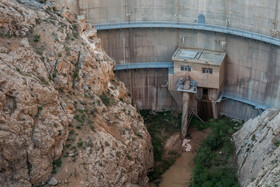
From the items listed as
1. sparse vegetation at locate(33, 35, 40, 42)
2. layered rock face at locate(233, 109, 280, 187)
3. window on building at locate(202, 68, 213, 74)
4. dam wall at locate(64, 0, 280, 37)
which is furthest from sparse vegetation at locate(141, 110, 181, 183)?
sparse vegetation at locate(33, 35, 40, 42)

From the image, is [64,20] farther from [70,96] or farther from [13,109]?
[13,109]

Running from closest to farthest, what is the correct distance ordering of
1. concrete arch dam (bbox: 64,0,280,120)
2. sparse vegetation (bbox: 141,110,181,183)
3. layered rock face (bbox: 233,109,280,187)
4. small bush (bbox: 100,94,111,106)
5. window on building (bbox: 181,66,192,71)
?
layered rock face (bbox: 233,109,280,187)
small bush (bbox: 100,94,111,106)
concrete arch dam (bbox: 64,0,280,120)
sparse vegetation (bbox: 141,110,181,183)
window on building (bbox: 181,66,192,71)

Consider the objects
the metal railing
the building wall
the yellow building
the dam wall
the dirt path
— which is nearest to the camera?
the dam wall

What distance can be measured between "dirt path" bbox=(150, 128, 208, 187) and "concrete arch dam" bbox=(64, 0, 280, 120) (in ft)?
9.69

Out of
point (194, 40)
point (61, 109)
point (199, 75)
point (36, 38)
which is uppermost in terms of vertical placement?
point (36, 38)

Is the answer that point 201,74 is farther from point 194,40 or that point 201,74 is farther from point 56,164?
point 56,164

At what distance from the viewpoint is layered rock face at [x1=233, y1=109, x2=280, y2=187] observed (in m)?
31.4

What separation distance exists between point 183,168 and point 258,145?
289 inches

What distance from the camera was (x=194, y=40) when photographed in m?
42.7

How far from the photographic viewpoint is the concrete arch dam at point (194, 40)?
39.0 meters

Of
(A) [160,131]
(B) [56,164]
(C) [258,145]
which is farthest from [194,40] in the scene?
(B) [56,164]

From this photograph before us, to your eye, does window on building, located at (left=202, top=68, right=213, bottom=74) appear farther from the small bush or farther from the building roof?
the small bush

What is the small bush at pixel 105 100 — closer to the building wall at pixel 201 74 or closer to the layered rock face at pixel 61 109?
the layered rock face at pixel 61 109

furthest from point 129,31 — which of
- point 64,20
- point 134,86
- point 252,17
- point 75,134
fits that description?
point 75,134
